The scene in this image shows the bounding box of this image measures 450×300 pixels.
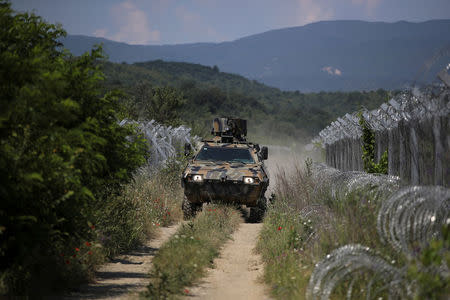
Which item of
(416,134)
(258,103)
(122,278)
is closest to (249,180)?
(416,134)

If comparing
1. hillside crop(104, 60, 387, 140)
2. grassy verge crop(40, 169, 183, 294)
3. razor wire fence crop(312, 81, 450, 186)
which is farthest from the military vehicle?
hillside crop(104, 60, 387, 140)

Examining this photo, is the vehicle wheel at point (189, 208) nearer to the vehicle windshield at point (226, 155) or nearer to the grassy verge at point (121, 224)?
the grassy verge at point (121, 224)

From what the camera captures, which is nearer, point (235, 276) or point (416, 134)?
point (416, 134)

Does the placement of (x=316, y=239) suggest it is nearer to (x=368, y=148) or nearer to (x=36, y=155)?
(x=36, y=155)

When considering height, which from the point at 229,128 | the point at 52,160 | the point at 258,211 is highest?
the point at 52,160

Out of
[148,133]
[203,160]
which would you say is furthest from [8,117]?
[148,133]

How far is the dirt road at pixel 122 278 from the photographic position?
7.24 m

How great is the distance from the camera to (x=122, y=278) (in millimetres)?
8344

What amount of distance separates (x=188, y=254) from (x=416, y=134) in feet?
11.3

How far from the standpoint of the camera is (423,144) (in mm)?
8328

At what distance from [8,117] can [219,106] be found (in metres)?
70.1

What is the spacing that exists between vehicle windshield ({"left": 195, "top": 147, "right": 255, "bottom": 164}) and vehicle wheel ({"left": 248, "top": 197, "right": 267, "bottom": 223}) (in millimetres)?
974

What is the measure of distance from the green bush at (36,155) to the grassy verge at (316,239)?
229 centimetres

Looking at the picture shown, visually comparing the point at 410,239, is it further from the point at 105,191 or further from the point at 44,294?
the point at 105,191
